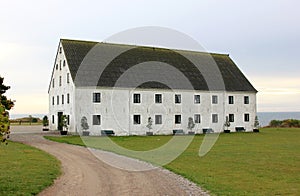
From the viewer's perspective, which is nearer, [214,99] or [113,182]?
[113,182]

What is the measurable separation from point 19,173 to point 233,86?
141 feet

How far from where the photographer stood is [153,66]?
51500 mm

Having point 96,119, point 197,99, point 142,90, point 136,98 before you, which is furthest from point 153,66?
point 96,119

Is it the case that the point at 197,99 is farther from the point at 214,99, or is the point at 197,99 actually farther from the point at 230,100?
the point at 230,100

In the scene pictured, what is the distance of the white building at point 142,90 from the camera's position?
44.5 metres

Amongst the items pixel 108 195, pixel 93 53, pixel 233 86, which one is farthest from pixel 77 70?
pixel 108 195

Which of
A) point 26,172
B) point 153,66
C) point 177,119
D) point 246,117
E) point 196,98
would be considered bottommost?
point 26,172

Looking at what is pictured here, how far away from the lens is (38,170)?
17.3 m

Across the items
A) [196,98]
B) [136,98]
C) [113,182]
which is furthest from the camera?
[196,98]

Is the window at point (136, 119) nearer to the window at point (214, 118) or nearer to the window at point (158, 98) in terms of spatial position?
the window at point (158, 98)

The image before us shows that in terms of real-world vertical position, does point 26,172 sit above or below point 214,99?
below

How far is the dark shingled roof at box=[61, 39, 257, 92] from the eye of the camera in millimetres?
45812

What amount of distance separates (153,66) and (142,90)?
5494 millimetres

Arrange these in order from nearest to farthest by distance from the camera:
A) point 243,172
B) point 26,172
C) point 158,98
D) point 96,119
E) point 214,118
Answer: point 26,172
point 243,172
point 96,119
point 158,98
point 214,118
